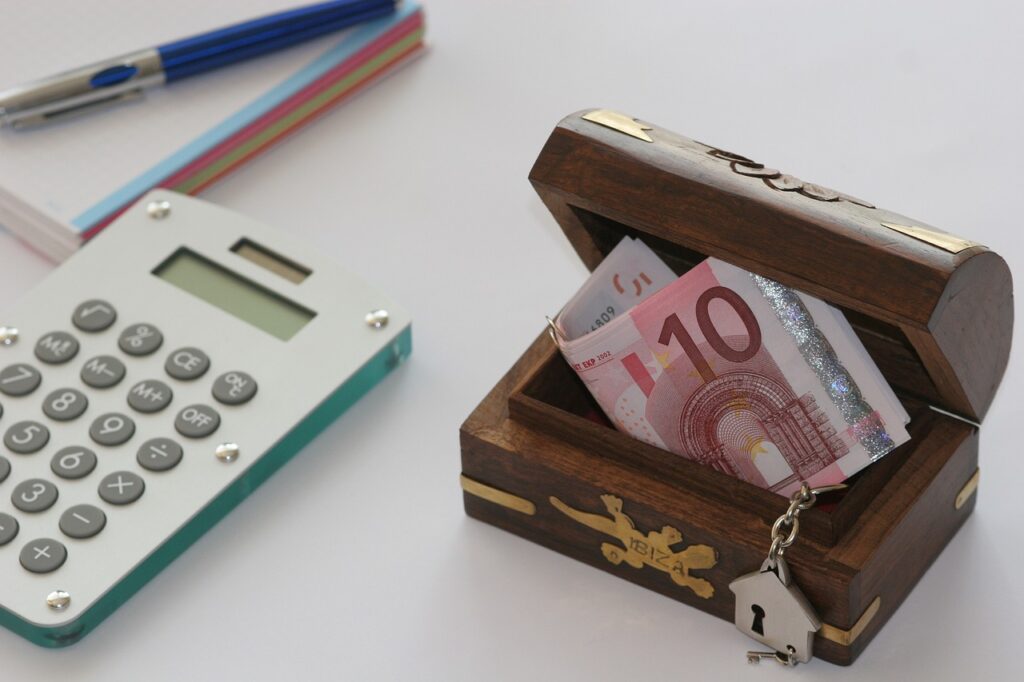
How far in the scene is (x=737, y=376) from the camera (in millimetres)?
961

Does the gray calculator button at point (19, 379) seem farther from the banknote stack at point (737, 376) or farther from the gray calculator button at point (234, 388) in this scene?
the banknote stack at point (737, 376)

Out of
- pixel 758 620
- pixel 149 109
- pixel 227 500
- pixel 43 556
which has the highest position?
pixel 149 109

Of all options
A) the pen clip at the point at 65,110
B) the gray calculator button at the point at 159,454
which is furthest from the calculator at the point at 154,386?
the pen clip at the point at 65,110

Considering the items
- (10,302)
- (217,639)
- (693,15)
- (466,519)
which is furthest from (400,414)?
(693,15)

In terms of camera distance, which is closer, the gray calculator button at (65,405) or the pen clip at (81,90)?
the gray calculator button at (65,405)

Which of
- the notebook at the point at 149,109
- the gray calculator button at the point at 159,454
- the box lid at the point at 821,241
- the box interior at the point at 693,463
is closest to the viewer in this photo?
the box lid at the point at 821,241

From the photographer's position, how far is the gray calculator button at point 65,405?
1079 millimetres

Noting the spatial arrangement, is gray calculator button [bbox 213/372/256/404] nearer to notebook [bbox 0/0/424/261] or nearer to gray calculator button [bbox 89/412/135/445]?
gray calculator button [bbox 89/412/135/445]

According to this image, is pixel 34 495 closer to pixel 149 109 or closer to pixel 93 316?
pixel 93 316

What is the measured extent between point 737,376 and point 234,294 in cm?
A: 38

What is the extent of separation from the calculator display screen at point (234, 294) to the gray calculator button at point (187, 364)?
48 millimetres

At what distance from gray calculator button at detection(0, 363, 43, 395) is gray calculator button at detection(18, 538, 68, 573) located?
131mm

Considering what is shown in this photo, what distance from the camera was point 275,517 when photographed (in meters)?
1.07

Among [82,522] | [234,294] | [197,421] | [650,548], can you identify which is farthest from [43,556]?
[650,548]
